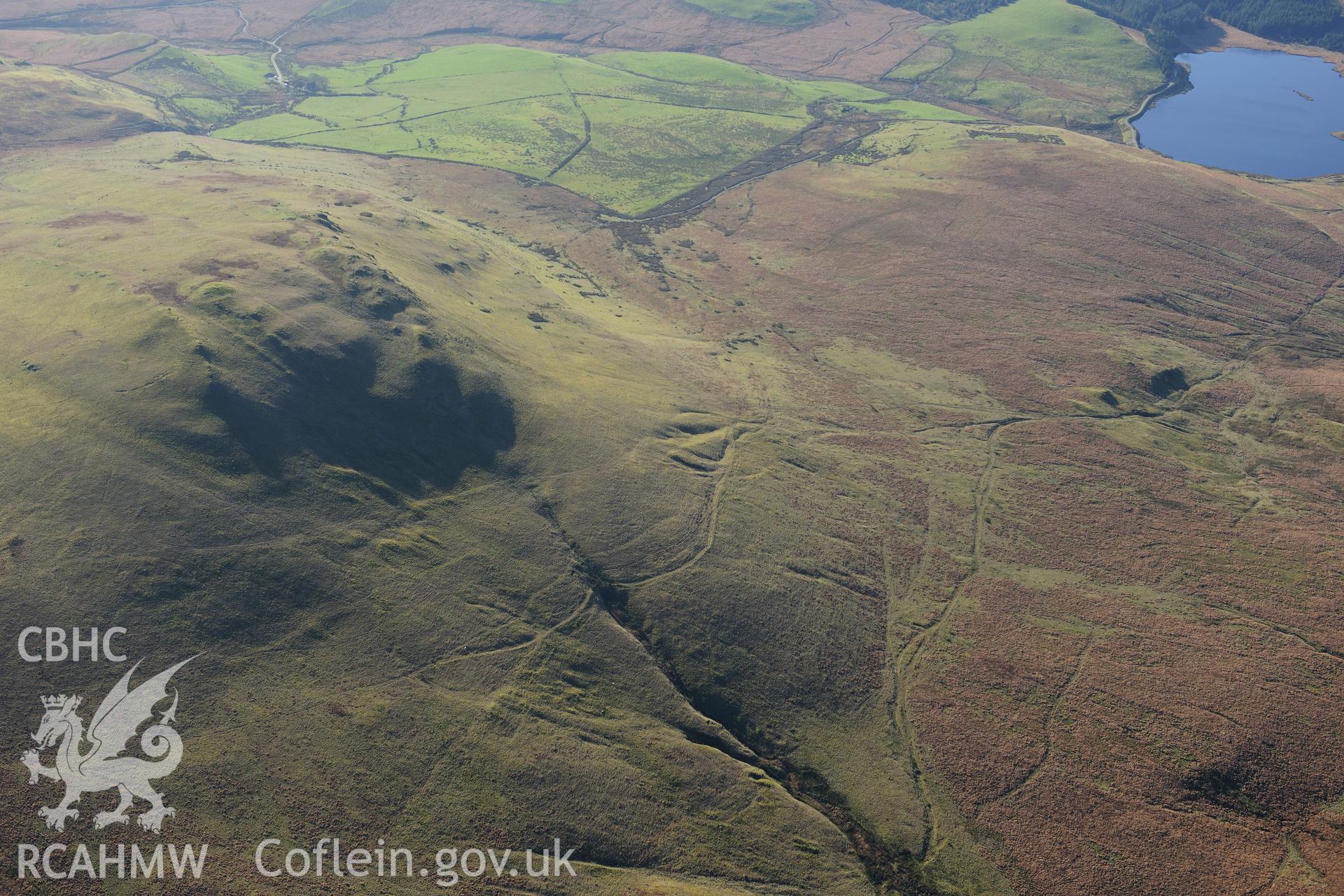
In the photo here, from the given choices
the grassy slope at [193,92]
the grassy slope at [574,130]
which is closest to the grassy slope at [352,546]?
the grassy slope at [574,130]

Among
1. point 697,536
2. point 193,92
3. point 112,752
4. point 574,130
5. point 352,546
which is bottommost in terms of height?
point 697,536

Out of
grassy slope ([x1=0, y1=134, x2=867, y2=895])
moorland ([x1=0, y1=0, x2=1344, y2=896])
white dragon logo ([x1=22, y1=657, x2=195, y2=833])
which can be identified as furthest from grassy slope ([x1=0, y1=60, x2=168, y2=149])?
white dragon logo ([x1=22, y1=657, x2=195, y2=833])

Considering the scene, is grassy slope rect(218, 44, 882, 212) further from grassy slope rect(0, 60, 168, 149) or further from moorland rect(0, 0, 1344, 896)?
moorland rect(0, 0, 1344, 896)

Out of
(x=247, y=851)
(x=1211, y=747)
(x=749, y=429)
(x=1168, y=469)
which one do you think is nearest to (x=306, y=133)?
(x=749, y=429)

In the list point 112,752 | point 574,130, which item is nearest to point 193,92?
point 574,130

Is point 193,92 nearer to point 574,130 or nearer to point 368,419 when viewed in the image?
point 574,130

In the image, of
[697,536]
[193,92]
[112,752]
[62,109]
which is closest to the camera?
[112,752]

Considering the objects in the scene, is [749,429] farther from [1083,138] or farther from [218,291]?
[1083,138]

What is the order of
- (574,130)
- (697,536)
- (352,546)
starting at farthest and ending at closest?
(574,130) → (697,536) → (352,546)

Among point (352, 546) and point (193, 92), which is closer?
point (352, 546)
